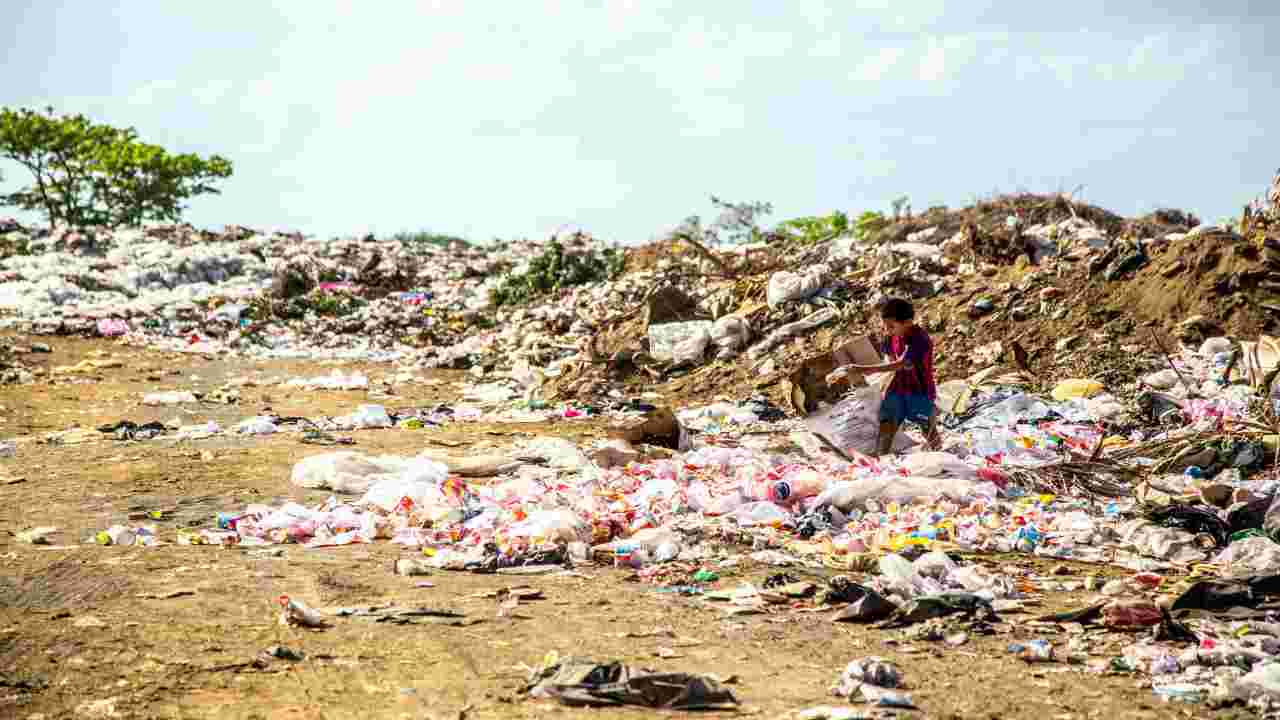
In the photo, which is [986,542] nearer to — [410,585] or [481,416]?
[410,585]

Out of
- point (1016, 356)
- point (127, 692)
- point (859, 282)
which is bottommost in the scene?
point (127, 692)

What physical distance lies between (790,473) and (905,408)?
105cm

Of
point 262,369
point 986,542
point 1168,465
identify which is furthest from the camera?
point 262,369

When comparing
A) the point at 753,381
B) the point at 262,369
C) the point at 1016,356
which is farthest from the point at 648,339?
the point at 262,369

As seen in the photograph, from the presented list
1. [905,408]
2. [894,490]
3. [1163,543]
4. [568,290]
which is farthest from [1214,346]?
[568,290]

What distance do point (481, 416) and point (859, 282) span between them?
14.2 feet

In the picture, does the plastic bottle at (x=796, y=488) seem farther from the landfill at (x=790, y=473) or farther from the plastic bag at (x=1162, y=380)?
the plastic bag at (x=1162, y=380)

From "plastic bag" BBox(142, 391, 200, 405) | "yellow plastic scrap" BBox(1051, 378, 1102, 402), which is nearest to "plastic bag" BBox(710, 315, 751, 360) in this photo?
"yellow plastic scrap" BBox(1051, 378, 1102, 402)

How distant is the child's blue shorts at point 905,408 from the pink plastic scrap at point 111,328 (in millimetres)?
13239

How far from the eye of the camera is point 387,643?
3.65m

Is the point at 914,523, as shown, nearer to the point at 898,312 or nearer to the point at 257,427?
the point at 898,312

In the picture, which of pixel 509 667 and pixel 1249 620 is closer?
pixel 509 667

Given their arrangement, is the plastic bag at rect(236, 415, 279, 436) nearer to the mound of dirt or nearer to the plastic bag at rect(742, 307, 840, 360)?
the mound of dirt

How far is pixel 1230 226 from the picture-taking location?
10633 millimetres
